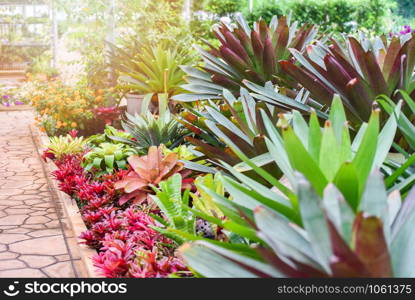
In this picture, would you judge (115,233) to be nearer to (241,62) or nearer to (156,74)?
(241,62)

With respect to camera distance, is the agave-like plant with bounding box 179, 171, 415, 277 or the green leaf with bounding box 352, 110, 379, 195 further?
the green leaf with bounding box 352, 110, 379, 195

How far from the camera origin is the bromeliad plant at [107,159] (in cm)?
420

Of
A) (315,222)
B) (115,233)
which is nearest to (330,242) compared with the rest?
(315,222)

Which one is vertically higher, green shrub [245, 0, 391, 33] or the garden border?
green shrub [245, 0, 391, 33]

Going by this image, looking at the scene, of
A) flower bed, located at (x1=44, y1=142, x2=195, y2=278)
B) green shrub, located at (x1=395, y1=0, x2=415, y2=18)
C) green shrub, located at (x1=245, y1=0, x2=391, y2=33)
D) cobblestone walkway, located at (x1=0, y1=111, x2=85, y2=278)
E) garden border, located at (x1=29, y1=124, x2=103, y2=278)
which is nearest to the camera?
flower bed, located at (x1=44, y1=142, x2=195, y2=278)

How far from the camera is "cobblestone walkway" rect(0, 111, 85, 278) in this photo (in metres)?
3.02

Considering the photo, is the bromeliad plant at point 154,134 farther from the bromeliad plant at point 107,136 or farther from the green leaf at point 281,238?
the green leaf at point 281,238

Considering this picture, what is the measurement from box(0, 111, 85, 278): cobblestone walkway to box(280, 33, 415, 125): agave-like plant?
1.52 metres

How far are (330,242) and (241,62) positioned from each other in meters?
Result: 2.60

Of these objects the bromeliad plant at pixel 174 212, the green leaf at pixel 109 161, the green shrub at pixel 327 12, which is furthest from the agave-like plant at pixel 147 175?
the green shrub at pixel 327 12

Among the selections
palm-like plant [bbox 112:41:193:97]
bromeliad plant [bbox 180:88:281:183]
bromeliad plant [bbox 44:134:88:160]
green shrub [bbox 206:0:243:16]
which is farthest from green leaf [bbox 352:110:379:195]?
green shrub [bbox 206:0:243:16]

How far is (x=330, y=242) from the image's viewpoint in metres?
1.14

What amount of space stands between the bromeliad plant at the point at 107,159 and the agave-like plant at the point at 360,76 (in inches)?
80.1

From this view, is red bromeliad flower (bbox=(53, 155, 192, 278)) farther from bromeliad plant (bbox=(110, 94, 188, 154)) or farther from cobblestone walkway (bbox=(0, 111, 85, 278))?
bromeliad plant (bbox=(110, 94, 188, 154))
